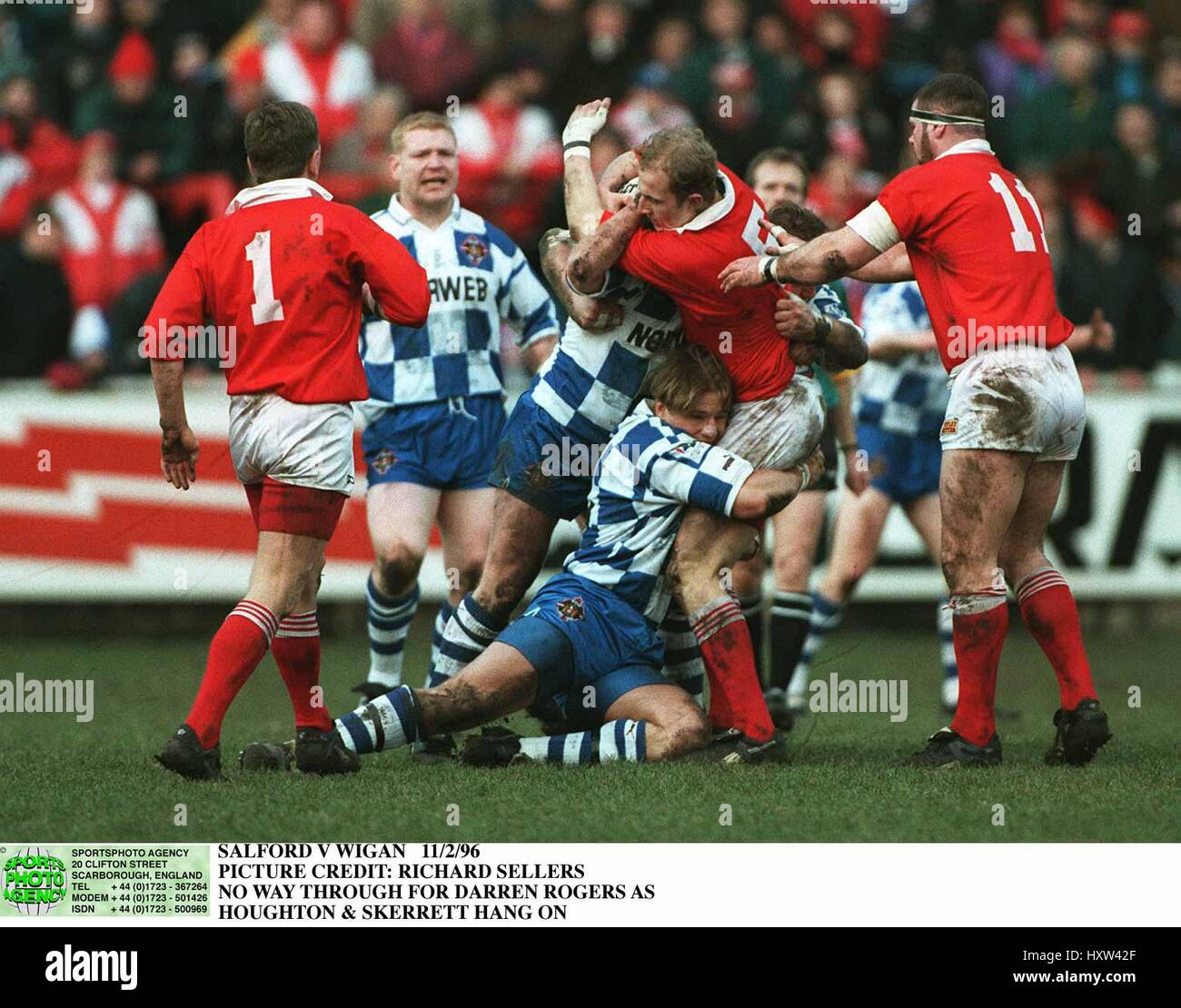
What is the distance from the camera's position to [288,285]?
5.98 metres

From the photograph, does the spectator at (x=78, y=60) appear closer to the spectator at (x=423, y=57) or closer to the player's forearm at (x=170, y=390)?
the spectator at (x=423, y=57)

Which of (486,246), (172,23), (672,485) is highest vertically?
(172,23)

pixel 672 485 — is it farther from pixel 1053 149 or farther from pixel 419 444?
pixel 1053 149

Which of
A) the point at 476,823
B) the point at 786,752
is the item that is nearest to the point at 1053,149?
the point at 786,752

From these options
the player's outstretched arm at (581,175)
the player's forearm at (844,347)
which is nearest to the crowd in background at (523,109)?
the player's outstretched arm at (581,175)

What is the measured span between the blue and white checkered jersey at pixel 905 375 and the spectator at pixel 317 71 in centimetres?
538

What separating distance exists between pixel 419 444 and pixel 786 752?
6.83 ft

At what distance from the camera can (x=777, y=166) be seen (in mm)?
8039

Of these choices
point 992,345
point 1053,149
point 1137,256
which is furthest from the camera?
point 1053,149

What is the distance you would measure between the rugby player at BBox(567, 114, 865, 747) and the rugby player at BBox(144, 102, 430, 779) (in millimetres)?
812

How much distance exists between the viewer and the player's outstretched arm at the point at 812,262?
6.09 metres

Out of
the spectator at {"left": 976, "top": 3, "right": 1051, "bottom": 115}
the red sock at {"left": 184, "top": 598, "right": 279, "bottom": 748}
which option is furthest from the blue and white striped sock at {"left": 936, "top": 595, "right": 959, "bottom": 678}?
the spectator at {"left": 976, "top": 3, "right": 1051, "bottom": 115}

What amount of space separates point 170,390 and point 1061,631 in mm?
3213

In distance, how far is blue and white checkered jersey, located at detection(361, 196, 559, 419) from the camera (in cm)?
745
